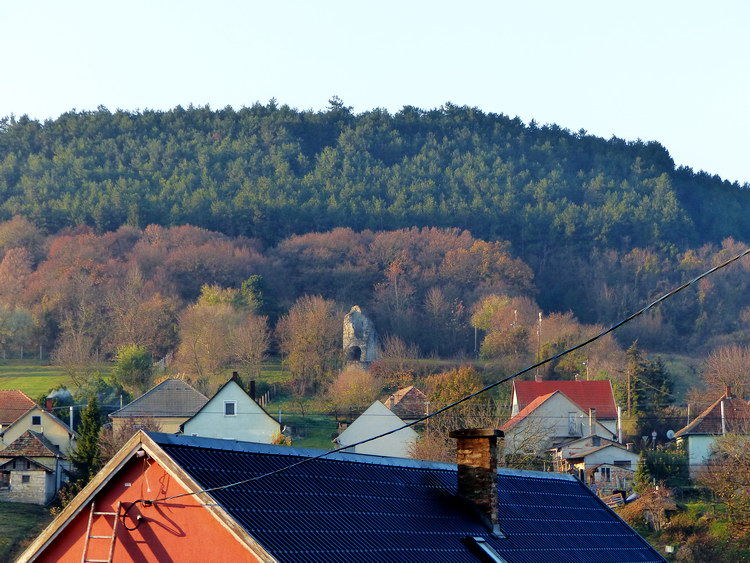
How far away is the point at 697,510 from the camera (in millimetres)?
49344

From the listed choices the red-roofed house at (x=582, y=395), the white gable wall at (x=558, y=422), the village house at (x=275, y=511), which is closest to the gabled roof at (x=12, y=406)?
the white gable wall at (x=558, y=422)

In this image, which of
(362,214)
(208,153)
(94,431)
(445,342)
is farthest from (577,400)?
(208,153)

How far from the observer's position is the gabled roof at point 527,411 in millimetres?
63781

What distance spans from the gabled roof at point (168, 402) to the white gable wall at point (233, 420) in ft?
27.7

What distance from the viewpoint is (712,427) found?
65.3m

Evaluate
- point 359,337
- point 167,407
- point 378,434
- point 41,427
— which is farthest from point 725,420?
point 359,337

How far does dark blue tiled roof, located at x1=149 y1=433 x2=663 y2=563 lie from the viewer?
14367 mm

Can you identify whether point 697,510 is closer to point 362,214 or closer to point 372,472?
point 372,472

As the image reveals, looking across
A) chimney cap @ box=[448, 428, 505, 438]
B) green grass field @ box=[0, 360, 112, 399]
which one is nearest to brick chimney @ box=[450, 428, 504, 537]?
chimney cap @ box=[448, 428, 505, 438]

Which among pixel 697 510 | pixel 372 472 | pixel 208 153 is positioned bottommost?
pixel 697 510

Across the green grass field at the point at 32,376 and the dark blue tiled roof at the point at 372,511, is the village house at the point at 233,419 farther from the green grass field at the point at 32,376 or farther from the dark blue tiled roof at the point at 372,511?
the dark blue tiled roof at the point at 372,511

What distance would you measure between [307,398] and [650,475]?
116 feet

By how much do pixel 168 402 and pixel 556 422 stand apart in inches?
817

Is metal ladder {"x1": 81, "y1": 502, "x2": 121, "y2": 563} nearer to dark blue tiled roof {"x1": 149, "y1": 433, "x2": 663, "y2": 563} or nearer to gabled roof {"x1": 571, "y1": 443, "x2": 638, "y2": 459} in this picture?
dark blue tiled roof {"x1": 149, "y1": 433, "x2": 663, "y2": 563}
